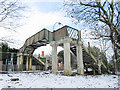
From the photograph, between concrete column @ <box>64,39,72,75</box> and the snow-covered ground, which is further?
concrete column @ <box>64,39,72,75</box>

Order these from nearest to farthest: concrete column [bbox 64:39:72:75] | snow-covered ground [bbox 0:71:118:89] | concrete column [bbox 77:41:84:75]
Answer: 1. snow-covered ground [bbox 0:71:118:89]
2. concrete column [bbox 64:39:72:75]
3. concrete column [bbox 77:41:84:75]

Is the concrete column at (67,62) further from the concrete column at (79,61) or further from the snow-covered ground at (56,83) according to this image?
the snow-covered ground at (56,83)

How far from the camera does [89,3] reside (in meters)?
8.10

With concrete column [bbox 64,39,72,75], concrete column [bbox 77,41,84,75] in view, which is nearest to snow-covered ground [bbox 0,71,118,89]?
concrete column [bbox 64,39,72,75]

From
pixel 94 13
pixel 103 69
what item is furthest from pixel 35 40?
pixel 103 69

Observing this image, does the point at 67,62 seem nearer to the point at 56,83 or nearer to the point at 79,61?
the point at 79,61

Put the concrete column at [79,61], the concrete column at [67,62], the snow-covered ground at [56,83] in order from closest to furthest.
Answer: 1. the snow-covered ground at [56,83]
2. the concrete column at [67,62]
3. the concrete column at [79,61]

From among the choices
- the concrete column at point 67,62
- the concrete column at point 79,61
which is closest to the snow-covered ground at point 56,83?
the concrete column at point 67,62

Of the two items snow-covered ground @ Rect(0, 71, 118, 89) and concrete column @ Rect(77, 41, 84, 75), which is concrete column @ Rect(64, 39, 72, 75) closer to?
concrete column @ Rect(77, 41, 84, 75)

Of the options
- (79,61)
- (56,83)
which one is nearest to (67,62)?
(79,61)

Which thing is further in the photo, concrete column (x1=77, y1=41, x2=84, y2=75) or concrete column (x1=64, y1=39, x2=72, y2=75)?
concrete column (x1=77, y1=41, x2=84, y2=75)

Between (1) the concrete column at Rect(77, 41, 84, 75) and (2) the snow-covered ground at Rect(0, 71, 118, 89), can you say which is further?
(1) the concrete column at Rect(77, 41, 84, 75)

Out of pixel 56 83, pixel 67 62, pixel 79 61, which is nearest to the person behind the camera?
pixel 56 83

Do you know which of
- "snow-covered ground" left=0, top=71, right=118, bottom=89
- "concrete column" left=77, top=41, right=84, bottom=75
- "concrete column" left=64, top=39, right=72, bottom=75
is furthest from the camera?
"concrete column" left=77, top=41, right=84, bottom=75
